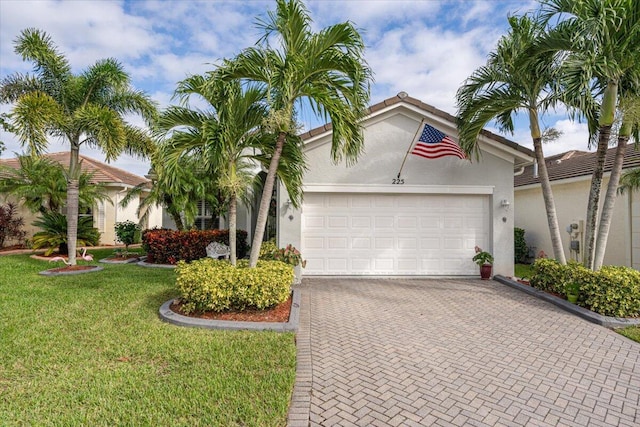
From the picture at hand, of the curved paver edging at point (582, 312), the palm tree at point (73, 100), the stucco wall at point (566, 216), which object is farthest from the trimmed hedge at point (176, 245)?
the stucco wall at point (566, 216)

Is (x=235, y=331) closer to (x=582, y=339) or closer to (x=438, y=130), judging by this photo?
(x=582, y=339)

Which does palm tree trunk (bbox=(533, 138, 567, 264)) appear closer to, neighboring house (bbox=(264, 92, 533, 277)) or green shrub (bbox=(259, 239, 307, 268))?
neighboring house (bbox=(264, 92, 533, 277))

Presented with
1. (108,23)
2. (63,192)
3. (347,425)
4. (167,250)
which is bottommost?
(347,425)

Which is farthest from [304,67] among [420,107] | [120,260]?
[120,260]

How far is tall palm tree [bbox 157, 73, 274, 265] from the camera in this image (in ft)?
21.9

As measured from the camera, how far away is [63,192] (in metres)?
15.2

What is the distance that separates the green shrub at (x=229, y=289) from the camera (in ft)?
20.2

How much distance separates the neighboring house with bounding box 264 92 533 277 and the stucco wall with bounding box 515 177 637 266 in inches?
165

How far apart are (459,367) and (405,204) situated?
677 centimetres

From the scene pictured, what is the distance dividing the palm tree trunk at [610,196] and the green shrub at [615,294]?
2.34 ft

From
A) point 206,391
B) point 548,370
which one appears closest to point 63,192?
point 206,391

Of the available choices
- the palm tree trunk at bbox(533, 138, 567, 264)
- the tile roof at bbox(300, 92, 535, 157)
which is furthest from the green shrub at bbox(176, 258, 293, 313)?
the palm tree trunk at bbox(533, 138, 567, 264)

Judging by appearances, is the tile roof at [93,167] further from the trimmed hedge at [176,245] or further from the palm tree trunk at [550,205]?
the palm tree trunk at [550,205]

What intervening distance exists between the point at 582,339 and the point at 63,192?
60.7 feet
